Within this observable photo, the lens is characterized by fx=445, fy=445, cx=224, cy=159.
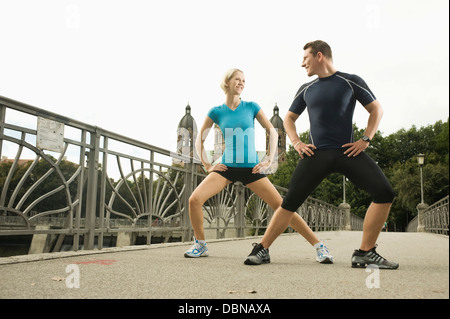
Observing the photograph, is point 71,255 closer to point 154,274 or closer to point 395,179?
point 154,274

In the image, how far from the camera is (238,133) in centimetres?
341

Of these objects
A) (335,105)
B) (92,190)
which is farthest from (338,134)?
(92,190)

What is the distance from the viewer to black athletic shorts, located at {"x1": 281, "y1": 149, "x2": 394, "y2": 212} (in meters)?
2.65

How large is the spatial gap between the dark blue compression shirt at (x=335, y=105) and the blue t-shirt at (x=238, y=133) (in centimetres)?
75

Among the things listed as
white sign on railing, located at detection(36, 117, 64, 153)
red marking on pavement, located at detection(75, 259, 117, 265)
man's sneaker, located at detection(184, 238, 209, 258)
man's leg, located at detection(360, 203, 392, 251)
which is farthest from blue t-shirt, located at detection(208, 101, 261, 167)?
white sign on railing, located at detection(36, 117, 64, 153)

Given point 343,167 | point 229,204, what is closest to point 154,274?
point 343,167

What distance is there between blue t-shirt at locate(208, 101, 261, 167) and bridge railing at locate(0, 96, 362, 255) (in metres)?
1.61

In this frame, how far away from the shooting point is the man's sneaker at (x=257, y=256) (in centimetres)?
324

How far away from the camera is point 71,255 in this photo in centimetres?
394

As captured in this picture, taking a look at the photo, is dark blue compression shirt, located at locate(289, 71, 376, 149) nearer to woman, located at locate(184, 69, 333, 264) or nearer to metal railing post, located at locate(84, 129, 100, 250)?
woman, located at locate(184, 69, 333, 264)

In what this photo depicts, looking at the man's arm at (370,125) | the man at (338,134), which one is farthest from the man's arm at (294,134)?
the man's arm at (370,125)

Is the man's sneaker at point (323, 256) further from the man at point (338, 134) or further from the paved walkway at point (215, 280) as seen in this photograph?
the man at point (338, 134)

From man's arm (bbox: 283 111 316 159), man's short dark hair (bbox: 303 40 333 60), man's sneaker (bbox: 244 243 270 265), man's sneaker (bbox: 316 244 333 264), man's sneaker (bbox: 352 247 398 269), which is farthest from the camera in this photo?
man's sneaker (bbox: 316 244 333 264)

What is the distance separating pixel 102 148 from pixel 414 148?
30.0 metres
